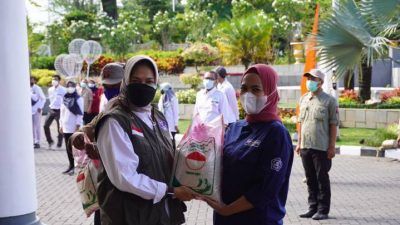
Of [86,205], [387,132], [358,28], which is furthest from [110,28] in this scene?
[86,205]

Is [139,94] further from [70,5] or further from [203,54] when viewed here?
[70,5]

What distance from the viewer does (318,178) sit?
25.2ft

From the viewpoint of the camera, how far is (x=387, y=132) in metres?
14.6

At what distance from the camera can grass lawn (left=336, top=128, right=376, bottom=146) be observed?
15227 millimetres

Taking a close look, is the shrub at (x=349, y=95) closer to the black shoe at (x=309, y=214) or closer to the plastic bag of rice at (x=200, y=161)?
the black shoe at (x=309, y=214)

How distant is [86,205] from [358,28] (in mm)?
8101

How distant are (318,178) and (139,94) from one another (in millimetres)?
4596

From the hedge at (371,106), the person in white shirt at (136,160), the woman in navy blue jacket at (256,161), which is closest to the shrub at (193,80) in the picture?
the hedge at (371,106)

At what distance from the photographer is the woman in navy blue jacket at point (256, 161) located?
3492 millimetres

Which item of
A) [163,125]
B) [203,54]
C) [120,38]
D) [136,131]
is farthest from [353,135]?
[120,38]

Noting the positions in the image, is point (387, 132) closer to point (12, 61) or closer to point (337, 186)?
point (337, 186)

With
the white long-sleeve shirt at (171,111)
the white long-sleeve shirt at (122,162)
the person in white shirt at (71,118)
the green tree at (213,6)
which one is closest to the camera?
the white long-sleeve shirt at (122,162)

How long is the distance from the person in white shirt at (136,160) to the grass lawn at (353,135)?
38.7 ft

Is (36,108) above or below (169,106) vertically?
below
